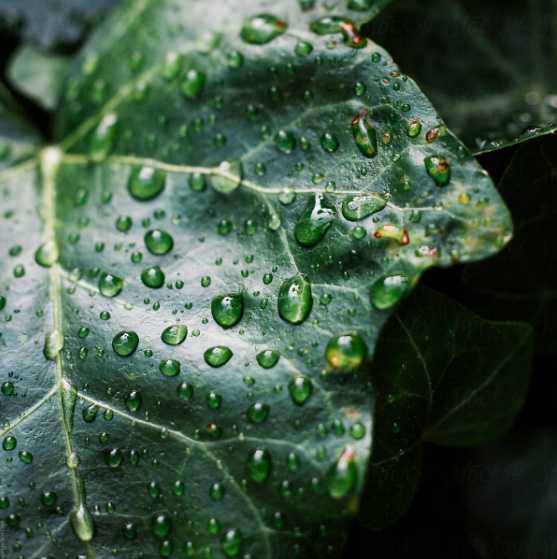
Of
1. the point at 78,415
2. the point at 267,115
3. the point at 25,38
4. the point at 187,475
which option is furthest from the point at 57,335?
the point at 25,38

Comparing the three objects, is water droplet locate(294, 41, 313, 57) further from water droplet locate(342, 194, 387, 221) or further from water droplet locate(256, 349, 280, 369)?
water droplet locate(256, 349, 280, 369)

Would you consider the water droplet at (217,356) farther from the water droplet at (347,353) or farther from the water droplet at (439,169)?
the water droplet at (439,169)

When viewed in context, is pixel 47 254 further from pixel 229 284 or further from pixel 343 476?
pixel 343 476

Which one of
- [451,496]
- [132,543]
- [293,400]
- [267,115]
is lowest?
[451,496]

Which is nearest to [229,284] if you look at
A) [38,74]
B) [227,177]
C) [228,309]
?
[228,309]

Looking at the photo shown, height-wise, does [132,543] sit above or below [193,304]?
below

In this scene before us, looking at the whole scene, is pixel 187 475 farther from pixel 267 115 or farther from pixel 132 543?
pixel 267 115

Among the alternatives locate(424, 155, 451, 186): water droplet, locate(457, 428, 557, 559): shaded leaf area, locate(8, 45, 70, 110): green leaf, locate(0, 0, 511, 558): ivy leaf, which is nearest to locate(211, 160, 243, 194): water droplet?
locate(0, 0, 511, 558): ivy leaf
